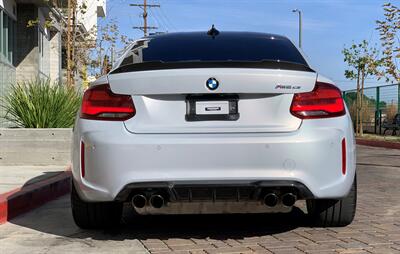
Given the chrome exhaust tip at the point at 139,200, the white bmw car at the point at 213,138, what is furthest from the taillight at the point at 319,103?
the chrome exhaust tip at the point at 139,200

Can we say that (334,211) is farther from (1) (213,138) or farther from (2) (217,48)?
(2) (217,48)

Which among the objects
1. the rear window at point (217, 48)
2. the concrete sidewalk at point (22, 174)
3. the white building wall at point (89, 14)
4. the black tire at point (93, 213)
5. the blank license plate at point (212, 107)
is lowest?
the concrete sidewalk at point (22, 174)

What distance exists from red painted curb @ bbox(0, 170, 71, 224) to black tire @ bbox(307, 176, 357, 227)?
3070mm

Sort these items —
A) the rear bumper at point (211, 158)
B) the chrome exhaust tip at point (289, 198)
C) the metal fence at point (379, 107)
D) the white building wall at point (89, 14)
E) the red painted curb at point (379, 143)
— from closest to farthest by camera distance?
1. the rear bumper at point (211, 158)
2. the chrome exhaust tip at point (289, 198)
3. the red painted curb at point (379, 143)
4. the white building wall at point (89, 14)
5. the metal fence at point (379, 107)

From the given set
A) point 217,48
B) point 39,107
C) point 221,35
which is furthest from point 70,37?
point 217,48

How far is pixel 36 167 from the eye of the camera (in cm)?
934

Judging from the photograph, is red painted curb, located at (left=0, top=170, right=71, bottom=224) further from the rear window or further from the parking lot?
the rear window

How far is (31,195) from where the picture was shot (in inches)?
254

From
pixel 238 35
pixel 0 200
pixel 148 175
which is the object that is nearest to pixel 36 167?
pixel 0 200

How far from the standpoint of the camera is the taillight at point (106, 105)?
4172mm

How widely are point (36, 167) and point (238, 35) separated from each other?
17.2 ft

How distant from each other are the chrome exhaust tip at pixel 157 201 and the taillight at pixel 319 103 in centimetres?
116

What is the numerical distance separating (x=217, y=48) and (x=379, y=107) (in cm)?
2462

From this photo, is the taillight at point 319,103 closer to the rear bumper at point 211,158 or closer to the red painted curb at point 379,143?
the rear bumper at point 211,158
